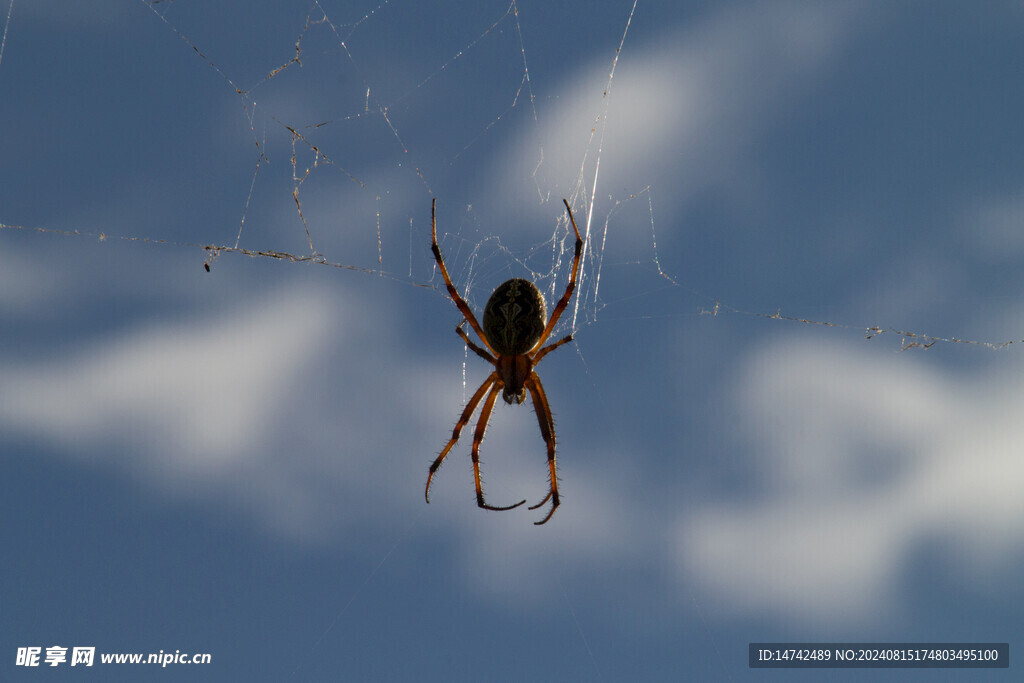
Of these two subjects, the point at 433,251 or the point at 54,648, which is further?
the point at 54,648

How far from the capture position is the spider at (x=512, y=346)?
8289mm

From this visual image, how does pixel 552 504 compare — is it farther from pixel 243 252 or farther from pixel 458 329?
pixel 243 252

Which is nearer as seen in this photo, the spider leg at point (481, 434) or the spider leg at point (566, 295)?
the spider leg at point (566, 295)

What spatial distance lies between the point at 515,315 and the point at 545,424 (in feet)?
5.46

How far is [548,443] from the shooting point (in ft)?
30.1

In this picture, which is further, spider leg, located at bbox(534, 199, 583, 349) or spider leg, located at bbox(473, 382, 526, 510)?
spider leg, located at bbox(473, 382, 526, 510)

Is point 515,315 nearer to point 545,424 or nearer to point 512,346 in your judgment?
point 512,346

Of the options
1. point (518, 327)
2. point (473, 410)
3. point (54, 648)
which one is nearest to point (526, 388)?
point (473, 410)

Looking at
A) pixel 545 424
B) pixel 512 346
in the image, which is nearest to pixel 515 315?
pixel 512 346

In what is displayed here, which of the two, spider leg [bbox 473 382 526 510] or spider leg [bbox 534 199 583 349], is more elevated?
spider leg [bbox 534 199 583 349]

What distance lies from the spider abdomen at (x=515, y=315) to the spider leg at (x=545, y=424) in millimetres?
866

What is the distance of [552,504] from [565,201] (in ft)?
12.1

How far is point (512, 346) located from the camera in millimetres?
8625

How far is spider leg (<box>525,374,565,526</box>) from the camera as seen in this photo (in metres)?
9.16
